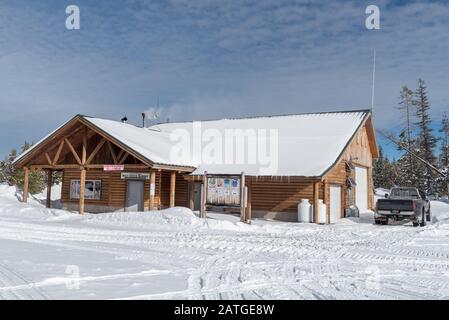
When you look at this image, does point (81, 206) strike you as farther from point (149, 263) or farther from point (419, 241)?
point (419, 241)

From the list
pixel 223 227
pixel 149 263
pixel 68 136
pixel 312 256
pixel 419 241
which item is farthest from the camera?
pixel 68 136

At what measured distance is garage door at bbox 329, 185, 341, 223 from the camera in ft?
75.3

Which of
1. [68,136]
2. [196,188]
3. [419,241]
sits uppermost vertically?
[68,136]

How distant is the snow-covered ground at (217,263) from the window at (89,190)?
356 inches

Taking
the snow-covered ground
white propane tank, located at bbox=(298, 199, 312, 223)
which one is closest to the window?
the snow-covered ground

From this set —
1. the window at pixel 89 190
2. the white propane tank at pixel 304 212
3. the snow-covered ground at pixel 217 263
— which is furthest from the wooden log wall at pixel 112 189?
the white propane tank at pixel 304 212

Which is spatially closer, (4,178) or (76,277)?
(76,277)

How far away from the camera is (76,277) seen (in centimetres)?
748

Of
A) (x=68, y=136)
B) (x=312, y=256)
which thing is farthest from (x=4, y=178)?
(x=312, y=256)

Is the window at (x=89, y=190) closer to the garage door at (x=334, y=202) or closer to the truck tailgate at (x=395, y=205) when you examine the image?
the garage door at (x=334, y=202)

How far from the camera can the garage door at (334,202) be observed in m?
23.0

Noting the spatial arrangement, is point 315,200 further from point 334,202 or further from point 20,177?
point 20,177

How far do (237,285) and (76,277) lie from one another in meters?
2.77

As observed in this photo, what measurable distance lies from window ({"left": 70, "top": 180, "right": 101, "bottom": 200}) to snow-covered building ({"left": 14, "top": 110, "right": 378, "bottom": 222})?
2.5 inches
